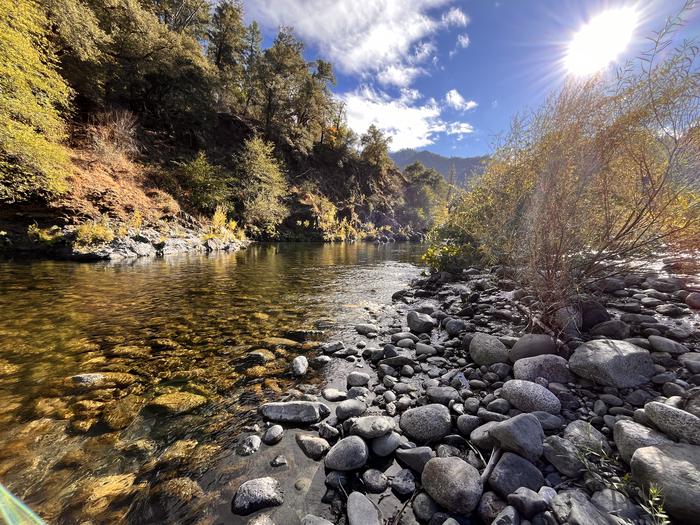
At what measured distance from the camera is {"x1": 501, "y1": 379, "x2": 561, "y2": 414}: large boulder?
264 centimetres

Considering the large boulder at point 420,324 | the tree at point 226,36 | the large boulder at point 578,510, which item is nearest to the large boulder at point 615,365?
the large boulder at point 578,510

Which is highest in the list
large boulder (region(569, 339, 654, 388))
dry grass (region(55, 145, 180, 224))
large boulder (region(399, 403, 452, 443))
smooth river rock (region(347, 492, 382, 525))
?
dry grass (region(55, 145, 180, 224))

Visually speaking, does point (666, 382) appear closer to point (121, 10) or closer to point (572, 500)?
point (572, 500)

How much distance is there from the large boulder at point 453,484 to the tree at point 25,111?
53.0 feet

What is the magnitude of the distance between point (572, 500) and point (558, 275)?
126 inches

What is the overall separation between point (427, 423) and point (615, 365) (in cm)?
213

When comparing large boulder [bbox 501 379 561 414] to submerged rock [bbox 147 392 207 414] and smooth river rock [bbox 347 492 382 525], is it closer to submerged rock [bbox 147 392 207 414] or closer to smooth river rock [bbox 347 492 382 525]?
smooth river rock [bbox 347 492 382 525]

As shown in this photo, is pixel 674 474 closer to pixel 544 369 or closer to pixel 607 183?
pixel 544 369

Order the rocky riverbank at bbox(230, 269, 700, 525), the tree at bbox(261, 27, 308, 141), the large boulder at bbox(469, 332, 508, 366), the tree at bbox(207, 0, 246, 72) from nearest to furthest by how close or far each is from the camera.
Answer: the rocky riverbank at bbox(230, 269, 700, 525) < the large boulder at bbox(469, 332, 508, 366) < the tree at bbox(207, 0, 246, 72) < the tree at bbox(261, 27, 308, 141)

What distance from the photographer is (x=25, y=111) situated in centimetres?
1066

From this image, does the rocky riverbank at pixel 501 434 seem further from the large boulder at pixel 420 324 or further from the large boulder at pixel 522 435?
the large boulder at pixel 420 324

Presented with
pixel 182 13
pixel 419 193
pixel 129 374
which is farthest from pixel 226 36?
pixel 419 193

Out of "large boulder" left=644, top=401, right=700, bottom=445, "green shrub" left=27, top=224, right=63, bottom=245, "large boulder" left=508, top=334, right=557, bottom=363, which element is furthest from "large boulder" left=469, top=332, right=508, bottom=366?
"green shrub" left=27, top=224, right=63, bottom=245

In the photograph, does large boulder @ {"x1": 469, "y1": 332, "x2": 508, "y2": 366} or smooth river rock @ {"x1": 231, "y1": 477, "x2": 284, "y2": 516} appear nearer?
smooth river rock @ {"x1": 231, "y1": 477, "x2": 284, "y2": 516}
